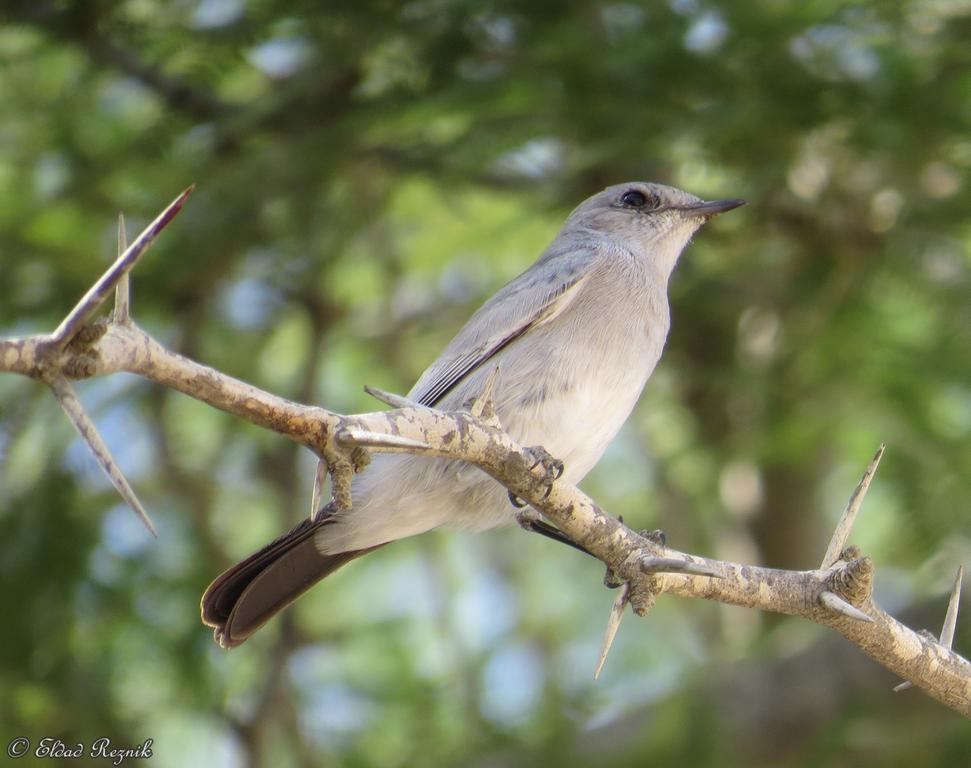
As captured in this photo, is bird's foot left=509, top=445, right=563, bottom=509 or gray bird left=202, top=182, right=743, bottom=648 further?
gray bird left=202, top=182, right=743, bottom=648

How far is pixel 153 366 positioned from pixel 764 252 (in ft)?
15.4

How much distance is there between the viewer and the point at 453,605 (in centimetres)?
722

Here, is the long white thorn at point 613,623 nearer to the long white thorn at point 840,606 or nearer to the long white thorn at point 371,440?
the long white thorn at point 840,606

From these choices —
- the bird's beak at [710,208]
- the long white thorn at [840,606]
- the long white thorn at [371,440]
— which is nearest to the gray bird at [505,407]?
the bird's beak at [710,208]

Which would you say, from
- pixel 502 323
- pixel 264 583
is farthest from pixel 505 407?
pixel 264 583

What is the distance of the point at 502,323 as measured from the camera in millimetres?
4430

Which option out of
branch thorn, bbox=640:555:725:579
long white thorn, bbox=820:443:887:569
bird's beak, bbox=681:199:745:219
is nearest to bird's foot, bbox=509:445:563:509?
branch thorn, bbox=640:555:725:579

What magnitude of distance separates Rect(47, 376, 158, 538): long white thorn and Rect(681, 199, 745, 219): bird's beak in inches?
133

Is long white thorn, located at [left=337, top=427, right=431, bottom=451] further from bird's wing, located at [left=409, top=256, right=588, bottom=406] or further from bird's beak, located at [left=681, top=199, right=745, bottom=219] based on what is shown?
bird's beak, located at [left=681, top=199, right=745, bottom=219]

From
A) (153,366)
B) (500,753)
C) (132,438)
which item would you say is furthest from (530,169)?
(153,366)

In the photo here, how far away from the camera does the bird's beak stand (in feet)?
16.5

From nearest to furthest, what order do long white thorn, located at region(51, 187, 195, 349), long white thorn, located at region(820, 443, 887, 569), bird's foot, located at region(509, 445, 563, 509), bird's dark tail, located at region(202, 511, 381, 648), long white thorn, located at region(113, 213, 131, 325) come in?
long white thorn, located at region(51, 187, 195, 349), long white thorn, located at region(113, 213, 131, 325), long white thorn, located at region(820, 443, 887, 569), bird's foot, located at region(509, 445, 563, 509), bird's dark tail, located at region(202, 511, 381, 648)

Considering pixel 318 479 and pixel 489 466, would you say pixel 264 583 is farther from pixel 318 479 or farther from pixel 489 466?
pixel 318 479

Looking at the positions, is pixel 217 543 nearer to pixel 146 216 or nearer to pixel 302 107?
pixel 146 216
